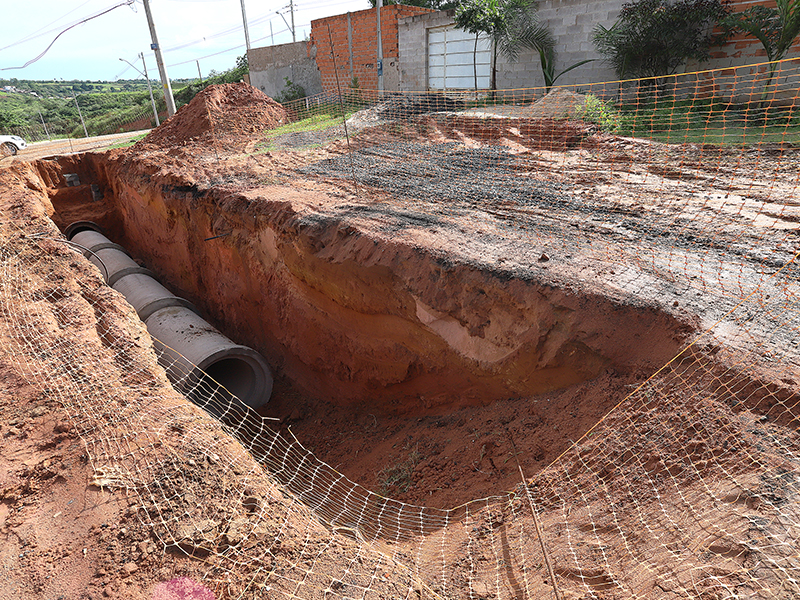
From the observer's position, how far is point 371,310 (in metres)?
5.95

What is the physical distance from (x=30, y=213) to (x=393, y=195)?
270 inches

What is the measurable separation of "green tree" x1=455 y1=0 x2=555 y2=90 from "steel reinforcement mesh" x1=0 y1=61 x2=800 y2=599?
31.3ft

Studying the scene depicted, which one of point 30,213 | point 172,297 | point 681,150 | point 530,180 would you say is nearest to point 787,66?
point 681,150

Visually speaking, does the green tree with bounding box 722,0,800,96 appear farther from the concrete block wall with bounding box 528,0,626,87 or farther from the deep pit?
the deep pit

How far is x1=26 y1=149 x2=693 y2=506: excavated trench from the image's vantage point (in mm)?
4137

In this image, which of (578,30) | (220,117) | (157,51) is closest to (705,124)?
(578,30)

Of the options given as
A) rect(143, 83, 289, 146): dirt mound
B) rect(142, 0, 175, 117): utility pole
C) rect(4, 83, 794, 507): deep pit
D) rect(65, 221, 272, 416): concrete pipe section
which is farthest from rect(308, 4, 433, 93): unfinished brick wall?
rect(65, 221, 272, 416): concrete pipe section

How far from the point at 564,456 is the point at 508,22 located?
46.9 ft

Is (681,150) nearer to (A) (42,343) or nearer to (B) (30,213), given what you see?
(A) (42,343)

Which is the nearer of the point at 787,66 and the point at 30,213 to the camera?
the point at 30,213

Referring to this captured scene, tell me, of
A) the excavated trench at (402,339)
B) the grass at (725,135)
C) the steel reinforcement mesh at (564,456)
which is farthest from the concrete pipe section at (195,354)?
the grass at (725,135)

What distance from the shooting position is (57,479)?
3055 mm

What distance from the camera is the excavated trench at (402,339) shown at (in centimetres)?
414

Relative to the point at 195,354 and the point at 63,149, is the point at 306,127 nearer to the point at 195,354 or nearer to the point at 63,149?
the point at 195,354
